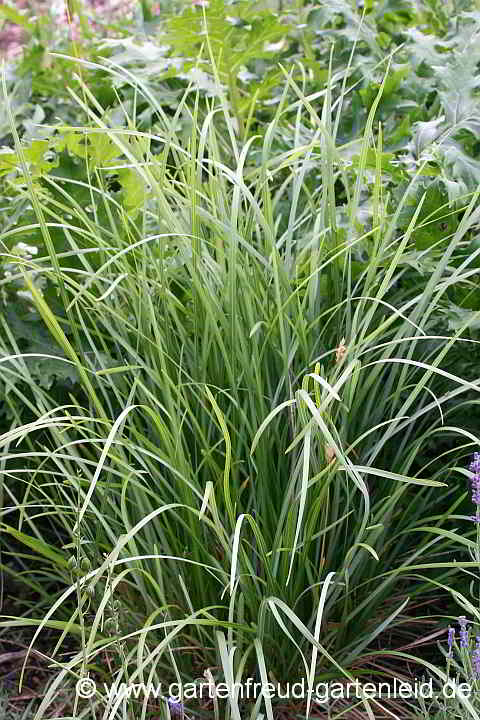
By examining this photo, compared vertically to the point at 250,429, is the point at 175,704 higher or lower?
lower

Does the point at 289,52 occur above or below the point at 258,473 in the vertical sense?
above

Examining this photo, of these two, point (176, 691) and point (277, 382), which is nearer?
point (176, 691)

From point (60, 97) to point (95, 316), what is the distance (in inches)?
48.5

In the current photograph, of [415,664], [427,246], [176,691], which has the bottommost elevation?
[415,664]

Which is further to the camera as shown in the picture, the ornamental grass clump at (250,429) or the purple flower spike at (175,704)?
the ornamental grass clump at (250,429)

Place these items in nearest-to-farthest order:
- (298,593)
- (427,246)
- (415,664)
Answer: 1. (298,593)
2. (415,664)
3. (427,246)

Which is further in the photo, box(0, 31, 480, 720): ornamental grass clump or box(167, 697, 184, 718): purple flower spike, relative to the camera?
box(0, 31, 480, 720): ornamental grass clump

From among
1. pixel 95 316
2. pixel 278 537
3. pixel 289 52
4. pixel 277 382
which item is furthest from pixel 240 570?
pixel 289 52

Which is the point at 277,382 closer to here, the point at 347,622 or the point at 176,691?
the point at 347,622

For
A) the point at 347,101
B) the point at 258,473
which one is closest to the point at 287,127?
the point at 347,101

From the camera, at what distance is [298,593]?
1728 millimetres

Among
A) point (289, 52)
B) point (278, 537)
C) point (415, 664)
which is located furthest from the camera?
point (289, 52)

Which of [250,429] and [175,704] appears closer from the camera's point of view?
[175,704]

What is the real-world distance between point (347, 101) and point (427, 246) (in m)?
0.68
